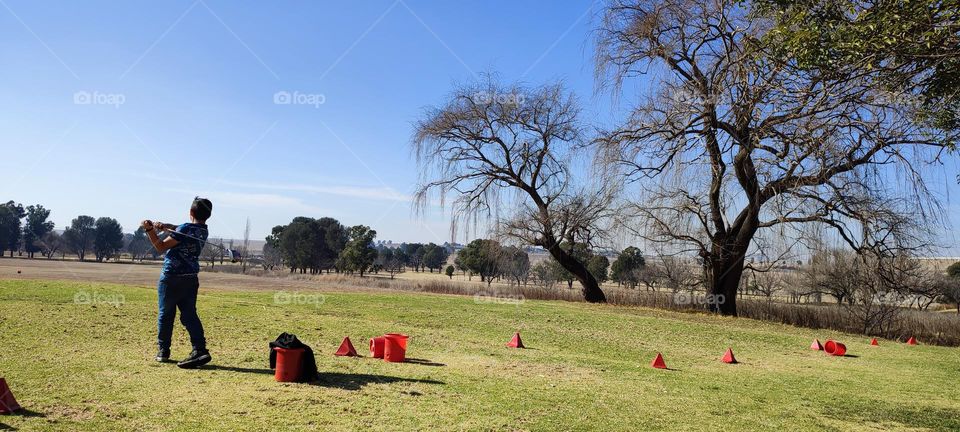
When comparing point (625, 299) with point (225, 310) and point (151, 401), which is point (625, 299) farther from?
point (151, 401)

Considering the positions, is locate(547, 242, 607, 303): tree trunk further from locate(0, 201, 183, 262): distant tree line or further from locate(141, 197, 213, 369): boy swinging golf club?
locate(0, 201, 183, 262): distant tree line

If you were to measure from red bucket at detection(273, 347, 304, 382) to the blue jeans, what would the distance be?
48.9 inches

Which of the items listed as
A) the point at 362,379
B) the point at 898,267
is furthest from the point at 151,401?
the point at 898,267

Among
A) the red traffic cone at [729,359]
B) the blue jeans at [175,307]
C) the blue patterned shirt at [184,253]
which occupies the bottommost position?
the red traffic cone at [729,359]

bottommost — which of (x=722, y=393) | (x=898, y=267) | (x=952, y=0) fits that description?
(x=722, y=393)

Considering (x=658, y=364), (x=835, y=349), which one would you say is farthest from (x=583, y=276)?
(x=658, y=364)

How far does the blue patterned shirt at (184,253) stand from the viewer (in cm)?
703

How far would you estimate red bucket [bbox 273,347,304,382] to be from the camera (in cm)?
634

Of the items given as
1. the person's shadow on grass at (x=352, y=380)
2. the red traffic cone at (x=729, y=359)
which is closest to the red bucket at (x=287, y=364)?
the person's shadow on grass at (x=352, y=380)

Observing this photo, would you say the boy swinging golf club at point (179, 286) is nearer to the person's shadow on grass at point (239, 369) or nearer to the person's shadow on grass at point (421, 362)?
the person's shadow on grass at point (239, 369)

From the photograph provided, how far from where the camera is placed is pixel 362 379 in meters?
6.85

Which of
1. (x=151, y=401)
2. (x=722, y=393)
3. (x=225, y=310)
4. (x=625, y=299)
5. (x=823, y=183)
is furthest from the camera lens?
(x=625, y=299)

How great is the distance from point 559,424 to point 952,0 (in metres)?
5.05

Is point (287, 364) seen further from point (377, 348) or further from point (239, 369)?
point (377, 348)
